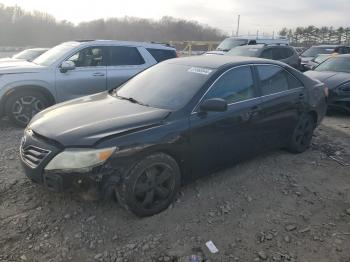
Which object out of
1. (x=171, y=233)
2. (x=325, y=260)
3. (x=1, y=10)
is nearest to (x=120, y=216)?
(x=171, y=233)

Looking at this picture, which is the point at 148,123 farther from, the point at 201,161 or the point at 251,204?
the point at 251,204

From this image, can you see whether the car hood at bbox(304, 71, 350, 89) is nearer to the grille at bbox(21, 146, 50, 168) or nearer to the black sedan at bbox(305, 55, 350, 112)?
the black sedan at bbox(305, 55, 350, 112)

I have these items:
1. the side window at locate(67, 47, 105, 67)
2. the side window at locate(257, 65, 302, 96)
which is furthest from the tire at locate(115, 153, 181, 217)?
the side window at locate(67, 47, 105, 67)

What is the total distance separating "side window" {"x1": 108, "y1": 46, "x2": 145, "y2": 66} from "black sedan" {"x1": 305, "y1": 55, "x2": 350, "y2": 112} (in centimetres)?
435

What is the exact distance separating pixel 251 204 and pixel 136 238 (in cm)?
139

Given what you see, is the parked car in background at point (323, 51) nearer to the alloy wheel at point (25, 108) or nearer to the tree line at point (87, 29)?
the alloy wheel at point (25, 108)

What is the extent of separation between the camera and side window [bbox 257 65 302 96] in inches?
189

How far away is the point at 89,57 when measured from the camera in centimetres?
746

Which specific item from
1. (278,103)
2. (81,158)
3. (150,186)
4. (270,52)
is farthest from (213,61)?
(270,52)

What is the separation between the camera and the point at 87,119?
375 centimetres

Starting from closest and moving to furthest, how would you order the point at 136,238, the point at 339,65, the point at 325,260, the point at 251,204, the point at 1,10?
the point at 325,260, the point at 136,238, the point at 251,204, the point at 339,65, the point at 1,10

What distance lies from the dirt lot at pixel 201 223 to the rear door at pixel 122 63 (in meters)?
3.37

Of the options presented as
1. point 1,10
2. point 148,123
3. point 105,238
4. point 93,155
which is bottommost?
point 105,238

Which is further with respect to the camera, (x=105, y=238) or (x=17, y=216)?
(x=17, y=216)
